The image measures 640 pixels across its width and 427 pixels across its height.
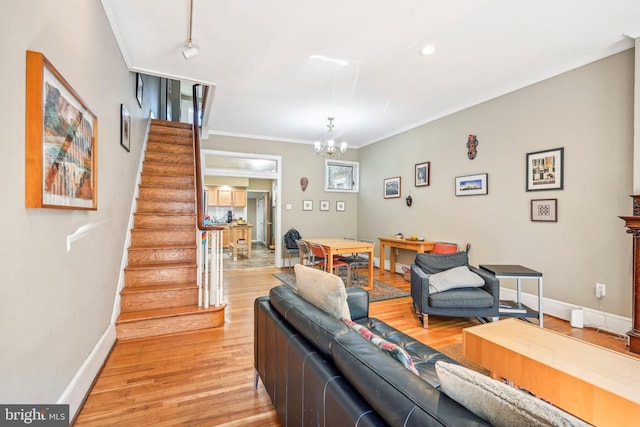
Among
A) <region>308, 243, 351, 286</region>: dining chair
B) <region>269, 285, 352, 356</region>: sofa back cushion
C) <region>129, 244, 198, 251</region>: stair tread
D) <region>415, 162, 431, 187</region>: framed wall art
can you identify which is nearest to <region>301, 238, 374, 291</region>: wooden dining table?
Answer: <region>308, 243, 351, 286</region>: dining chair

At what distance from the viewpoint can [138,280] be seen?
3.17m

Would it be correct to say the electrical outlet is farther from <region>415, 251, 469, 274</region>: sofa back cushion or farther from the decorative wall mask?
the decorative wall mask

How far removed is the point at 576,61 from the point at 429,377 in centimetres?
365

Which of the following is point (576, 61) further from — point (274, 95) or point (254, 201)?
point (254, 201)

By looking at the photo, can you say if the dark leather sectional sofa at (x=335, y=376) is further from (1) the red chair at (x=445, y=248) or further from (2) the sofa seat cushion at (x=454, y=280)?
(1) the red chair at (x=445, y=248)

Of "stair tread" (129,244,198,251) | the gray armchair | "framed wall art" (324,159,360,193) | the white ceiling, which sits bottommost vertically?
the gray armchair

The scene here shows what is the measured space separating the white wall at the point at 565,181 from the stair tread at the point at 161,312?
3.64 metres

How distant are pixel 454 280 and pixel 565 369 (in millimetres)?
1596

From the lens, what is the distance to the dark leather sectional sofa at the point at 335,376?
0.72 meters

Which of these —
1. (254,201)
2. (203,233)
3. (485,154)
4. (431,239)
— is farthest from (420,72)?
(254,201)

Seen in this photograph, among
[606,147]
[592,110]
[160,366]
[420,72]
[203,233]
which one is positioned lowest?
[160,366]

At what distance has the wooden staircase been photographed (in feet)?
9.56

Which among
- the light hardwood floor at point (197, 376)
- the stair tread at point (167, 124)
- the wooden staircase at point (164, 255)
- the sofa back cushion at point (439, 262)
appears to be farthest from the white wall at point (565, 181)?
the stair tread at point (167, 124)

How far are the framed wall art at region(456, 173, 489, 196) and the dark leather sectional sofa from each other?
3.05 metres
